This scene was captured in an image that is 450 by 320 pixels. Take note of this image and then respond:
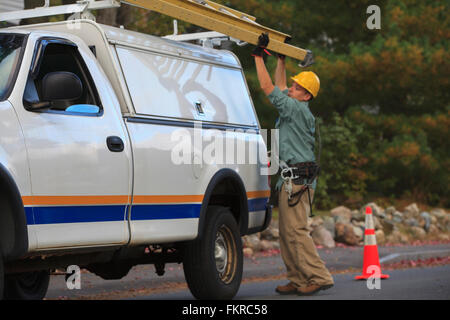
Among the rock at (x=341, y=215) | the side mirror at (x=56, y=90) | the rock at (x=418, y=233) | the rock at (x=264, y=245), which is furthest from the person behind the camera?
the rock at (x=418, y=233)

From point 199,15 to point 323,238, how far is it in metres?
9.97

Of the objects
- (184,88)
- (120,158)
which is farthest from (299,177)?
(120,158)

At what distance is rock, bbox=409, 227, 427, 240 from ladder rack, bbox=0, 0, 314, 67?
1181 cm

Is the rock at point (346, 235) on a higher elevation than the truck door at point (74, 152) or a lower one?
lower

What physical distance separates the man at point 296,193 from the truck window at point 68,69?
86.8 inches

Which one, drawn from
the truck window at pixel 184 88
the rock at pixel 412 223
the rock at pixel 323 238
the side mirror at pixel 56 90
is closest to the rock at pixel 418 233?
the rock at pixel 412 223

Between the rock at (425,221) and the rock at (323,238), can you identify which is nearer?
the rock at (323,238)

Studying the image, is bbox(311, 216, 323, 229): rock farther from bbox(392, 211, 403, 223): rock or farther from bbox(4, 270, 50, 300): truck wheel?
bbox(4, 270, 50, 300): truck wheel

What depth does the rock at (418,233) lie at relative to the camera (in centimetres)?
2100

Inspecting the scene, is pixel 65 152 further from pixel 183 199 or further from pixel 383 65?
pixel 383 65

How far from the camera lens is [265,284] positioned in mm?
11102

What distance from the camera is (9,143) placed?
6293 millimetres

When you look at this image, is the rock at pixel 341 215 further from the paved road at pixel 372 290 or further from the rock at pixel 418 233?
the paved road at pixel 372 290

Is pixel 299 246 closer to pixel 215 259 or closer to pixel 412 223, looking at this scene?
pixel 215 259
